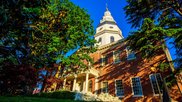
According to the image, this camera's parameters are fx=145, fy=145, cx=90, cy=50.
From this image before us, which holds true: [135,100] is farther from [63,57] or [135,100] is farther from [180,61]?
[63,57]

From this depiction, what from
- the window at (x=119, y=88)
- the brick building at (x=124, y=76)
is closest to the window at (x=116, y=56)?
the brick building at (x=124, y=76)

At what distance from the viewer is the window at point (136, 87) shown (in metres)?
16.3

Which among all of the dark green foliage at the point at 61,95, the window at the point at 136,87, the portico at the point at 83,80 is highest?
the portico at the point at 83,80

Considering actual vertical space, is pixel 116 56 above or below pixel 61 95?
above

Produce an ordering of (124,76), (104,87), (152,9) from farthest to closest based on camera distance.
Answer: (104,87)
(124,76)
(152,9)

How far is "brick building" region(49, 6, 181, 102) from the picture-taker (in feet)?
50.9

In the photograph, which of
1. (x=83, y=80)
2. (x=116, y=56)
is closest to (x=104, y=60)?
(x=116, y=56)

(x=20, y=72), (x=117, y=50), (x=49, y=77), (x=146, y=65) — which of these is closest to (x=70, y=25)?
(x=49, y=77)

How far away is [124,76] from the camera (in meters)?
18.2

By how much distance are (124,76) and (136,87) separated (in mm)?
2103

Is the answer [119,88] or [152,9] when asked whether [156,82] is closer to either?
[119,88]

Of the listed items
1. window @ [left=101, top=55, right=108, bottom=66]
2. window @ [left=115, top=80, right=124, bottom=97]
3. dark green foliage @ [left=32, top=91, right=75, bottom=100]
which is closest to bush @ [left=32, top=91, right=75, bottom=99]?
dark green foliage @ [left=32, top=91, right=75, bottom=100]

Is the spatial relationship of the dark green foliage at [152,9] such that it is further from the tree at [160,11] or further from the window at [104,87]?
the window at [104,87]

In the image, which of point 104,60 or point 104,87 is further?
point 104,60
